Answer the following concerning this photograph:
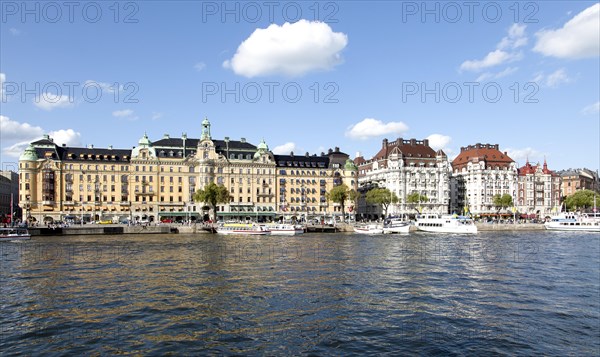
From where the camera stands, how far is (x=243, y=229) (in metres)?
111

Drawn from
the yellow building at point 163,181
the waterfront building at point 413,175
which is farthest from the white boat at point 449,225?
the waterfront building at point 413,175

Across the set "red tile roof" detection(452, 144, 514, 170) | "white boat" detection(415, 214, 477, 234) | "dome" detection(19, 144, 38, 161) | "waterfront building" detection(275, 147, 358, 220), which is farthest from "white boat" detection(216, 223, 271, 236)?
"red tile roof" detection(452, 144, 514, 170)

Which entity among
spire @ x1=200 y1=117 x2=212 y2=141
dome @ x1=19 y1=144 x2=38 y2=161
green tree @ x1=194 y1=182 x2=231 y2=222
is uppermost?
spire @ x1=200 y1=117 x2=212 y2=141

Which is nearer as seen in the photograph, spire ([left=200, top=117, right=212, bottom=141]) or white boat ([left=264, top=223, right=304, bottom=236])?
white boat ([left=264, top=223, right=304, bottom=236])

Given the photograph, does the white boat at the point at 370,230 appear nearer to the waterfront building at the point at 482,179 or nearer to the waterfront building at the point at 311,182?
the waterfront building at the point at 311,182

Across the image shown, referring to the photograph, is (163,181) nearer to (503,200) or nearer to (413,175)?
(413,175)

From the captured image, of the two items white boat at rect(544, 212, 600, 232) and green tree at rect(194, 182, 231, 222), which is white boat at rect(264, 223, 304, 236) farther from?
white boat at rect(544, 212, 600, 232)

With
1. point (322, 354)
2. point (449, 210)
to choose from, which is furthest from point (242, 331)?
point (449, 210)

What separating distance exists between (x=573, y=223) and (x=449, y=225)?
38809 millimetres

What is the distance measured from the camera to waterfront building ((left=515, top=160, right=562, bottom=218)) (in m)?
186

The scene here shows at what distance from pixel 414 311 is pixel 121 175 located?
12755cm

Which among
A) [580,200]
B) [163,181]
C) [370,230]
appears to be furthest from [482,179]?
[163,181]

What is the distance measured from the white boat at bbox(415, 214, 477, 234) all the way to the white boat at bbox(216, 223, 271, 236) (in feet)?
137

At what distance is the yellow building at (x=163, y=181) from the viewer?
446ft
